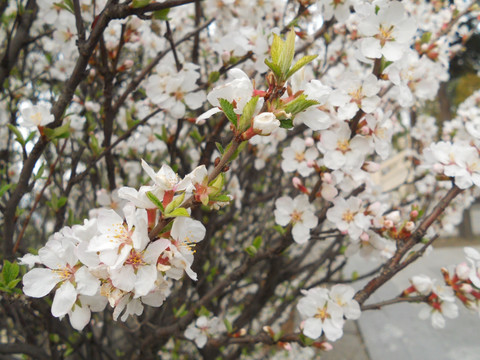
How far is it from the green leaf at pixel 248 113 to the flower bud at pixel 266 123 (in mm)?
22

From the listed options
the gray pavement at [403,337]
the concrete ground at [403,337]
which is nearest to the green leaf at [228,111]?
the concrete ground at [403,337]

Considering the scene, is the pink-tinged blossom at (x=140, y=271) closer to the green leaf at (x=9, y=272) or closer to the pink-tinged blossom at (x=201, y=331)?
the green leaf at (x=9, y=272)

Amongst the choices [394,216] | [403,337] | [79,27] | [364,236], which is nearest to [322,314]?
[364,236]

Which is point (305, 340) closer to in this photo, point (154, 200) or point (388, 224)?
point (388, 224)

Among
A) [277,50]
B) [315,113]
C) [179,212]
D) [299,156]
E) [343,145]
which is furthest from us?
[299,156]

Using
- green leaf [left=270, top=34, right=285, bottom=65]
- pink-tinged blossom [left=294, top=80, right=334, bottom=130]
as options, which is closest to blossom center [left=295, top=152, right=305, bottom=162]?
pink-tinged blossom [left=294, top=80, right=334, bottom=130]

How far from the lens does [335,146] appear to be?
123 centimetres

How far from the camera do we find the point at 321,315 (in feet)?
4.26

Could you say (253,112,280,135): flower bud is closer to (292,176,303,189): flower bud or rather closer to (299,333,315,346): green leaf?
(292,176,303,189): flower bud

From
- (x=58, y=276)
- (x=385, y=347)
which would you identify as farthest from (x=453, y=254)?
(x=58, y=276)

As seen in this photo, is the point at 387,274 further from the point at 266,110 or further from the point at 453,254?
the point at 453,254

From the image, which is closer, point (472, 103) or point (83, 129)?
point (83, 129)

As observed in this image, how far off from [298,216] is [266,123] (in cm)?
80

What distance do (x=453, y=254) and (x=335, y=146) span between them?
5.57m
